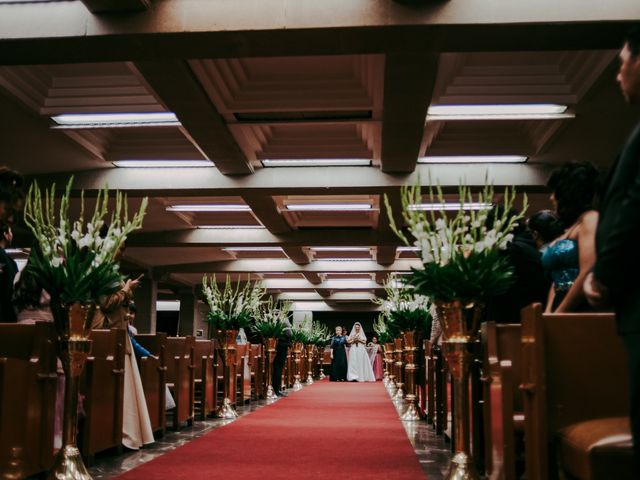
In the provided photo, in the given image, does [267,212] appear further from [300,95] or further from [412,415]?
[412,415]

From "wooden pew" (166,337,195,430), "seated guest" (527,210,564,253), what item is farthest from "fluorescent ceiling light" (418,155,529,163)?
"seated guest" (527,210,564,253)

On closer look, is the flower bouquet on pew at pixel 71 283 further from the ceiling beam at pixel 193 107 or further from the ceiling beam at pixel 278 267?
the ceiling beam at pixel 278 267

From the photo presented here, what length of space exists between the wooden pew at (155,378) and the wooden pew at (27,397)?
76.8 inches

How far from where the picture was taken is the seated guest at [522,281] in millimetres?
4082

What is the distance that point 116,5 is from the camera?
6.06 meters

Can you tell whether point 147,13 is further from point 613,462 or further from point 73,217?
point 73,217

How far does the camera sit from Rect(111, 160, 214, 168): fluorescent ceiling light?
36.7 ft

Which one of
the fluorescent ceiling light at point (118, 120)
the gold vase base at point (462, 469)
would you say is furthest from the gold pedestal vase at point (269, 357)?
the gold vase base at point (462, 469)

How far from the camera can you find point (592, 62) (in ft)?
24.1

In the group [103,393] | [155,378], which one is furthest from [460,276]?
[155,378]

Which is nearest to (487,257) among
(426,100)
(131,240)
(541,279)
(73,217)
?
(541,279)

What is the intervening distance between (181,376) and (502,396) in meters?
4.34

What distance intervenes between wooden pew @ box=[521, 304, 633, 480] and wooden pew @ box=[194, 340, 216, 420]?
5454mm

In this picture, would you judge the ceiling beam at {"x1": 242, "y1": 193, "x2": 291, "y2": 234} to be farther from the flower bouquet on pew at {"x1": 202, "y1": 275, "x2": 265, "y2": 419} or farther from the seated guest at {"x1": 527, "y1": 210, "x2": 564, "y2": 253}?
the seated guest at {"x1": 527, "y1": 210, "x2": 564, "y2": 253}
